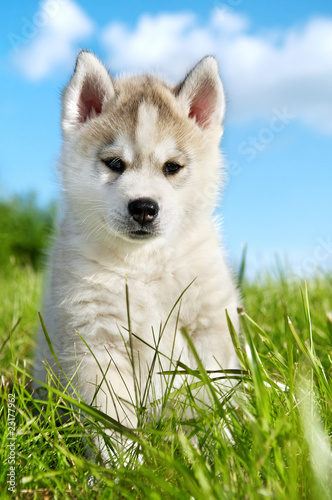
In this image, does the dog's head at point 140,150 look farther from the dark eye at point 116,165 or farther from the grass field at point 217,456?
the grass field at point 217,456

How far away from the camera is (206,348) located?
9.04ft

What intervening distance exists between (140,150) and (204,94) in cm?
68

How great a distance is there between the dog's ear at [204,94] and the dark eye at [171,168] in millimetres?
438

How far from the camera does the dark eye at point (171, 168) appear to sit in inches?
112

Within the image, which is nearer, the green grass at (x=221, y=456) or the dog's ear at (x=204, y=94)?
the green grass at (x=221, y=456)

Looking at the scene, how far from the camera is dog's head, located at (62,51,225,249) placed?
271 cm

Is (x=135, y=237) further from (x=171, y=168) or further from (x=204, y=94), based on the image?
(x=204, y=94)

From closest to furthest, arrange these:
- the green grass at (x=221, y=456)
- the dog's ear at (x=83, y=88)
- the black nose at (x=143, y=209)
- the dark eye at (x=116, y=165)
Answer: the green grass at (x=221, y=456), the black nose at (x=143, y=209), the dark eye at (x=116, y=165), the dog's ear at (x=83, y=88)

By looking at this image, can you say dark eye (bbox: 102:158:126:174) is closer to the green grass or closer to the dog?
the dog

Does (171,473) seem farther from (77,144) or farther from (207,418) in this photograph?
(77,144)

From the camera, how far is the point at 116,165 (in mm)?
2807

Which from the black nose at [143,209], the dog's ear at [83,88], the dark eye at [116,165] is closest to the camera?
the black nose at [143,209]

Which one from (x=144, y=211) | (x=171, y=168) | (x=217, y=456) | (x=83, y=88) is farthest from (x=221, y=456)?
(x=83, y=88)

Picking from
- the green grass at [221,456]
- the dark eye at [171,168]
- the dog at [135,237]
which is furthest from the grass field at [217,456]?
the dark eye at [171,168]
